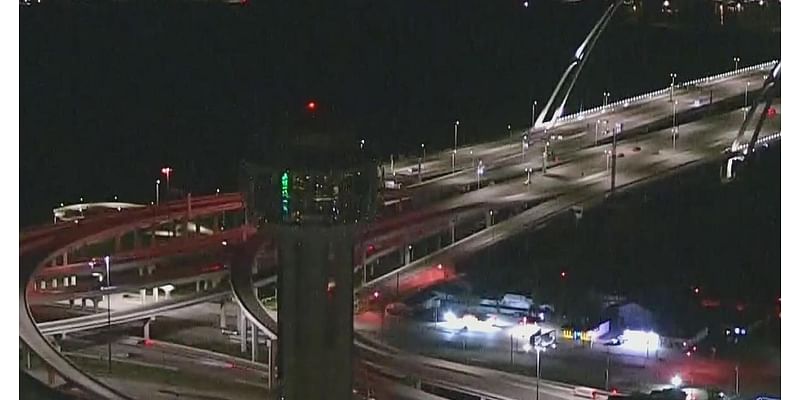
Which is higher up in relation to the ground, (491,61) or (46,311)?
(491,61)

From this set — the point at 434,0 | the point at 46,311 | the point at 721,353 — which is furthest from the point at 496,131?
the point at 46,311

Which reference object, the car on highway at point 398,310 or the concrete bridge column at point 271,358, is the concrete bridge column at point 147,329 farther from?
the car on highway at point 398,310

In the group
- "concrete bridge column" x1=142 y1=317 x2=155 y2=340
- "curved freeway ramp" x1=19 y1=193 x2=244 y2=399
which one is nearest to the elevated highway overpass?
"curved freeway ramp" x1=19 y1=193 x2=244 y2=399

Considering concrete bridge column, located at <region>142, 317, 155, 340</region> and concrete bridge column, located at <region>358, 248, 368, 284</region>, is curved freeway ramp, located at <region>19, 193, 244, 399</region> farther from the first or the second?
concrete bridge column, located at <region>358, 248, 368, 284</region>

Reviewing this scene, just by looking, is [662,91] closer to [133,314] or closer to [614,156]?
[614,156]

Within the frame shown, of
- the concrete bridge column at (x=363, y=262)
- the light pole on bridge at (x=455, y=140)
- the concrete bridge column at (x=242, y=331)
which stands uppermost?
the light pole on bridge at (x=455, y=140)

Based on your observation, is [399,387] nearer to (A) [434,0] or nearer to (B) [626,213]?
(B) [626,213]

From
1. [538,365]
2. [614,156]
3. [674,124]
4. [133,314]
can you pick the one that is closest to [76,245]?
[133,314]

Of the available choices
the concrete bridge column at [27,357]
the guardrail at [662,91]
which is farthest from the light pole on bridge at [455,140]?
the concrete bridge column at [27,357]

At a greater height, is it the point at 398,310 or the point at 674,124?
the point at 674,124
